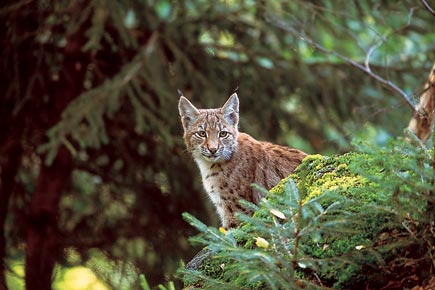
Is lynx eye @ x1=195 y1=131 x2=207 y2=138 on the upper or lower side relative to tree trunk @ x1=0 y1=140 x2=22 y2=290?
upper

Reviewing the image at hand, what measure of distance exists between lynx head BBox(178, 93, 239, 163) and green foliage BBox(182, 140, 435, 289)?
2.17 m

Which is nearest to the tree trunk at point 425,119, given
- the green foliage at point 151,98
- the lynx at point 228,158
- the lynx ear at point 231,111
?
the lynx at point 228,158

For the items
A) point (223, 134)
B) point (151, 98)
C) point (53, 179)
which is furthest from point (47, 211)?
point (223, 134)

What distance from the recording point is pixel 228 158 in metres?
5.40

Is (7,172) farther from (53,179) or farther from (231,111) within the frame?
(231,111)

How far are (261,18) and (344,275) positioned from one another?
252 inches

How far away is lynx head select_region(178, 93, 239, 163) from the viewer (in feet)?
17.3

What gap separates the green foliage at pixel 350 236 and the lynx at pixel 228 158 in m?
2.13

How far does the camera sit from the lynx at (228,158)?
5.27 meters

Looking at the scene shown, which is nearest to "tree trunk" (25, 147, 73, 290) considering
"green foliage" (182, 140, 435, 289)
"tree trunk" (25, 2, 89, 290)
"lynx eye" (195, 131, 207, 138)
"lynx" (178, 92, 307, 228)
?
"tree trunk" (25, 2, 89, 290)

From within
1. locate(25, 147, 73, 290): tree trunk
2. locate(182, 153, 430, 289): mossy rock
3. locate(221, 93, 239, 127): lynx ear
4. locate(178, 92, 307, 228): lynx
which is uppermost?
locate(182, 153, 430, 289): mossy rock

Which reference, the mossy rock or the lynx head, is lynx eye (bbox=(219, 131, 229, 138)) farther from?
the mossy rock

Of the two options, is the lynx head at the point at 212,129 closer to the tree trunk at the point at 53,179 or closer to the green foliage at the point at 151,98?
the green foliage at the point at 151,98

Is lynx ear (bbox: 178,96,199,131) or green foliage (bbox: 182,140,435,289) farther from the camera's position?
lynx ear (bbox: 178,96,199,131)
